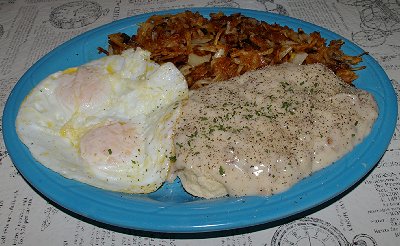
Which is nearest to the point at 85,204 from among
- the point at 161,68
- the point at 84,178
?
the point at 84,178

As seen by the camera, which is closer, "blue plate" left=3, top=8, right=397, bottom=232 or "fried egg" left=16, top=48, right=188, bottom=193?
"blue plate" left=3, top=8, right=397, bottom=232

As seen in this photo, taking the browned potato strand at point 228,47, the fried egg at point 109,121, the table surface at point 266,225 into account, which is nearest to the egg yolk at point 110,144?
A: the fried egg at point 109,121

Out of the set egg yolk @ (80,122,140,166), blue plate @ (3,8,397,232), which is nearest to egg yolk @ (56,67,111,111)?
egg yolk @ (80,122,140,166)

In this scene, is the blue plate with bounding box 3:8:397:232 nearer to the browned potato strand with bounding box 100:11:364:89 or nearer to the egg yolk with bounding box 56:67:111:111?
the egg yolk with bounding box 56:67:111:111

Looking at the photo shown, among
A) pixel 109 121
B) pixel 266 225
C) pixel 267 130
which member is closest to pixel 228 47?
pixel 267 130

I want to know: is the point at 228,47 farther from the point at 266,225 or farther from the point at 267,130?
the point at 266,225

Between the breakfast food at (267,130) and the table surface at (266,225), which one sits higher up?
the breakfast food at (267,130)

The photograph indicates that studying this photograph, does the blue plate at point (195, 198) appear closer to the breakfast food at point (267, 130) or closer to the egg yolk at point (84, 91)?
the breakfast food at point (267, 130)
